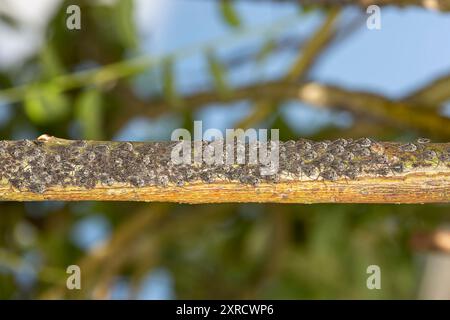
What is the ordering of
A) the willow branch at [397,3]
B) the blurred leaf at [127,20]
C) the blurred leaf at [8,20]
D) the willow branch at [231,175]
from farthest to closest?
1. the blurred leaf at [8,20]
2. the blurred leaf at [127,20]
3. the willow branch at [397,3]
4. the willow branch at [231,175]

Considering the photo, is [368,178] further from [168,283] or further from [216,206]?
[168,283]

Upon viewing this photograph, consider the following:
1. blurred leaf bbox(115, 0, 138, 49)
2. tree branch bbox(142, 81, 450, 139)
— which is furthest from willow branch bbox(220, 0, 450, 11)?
blurred leaf bbox(115, 0, 138, 49)

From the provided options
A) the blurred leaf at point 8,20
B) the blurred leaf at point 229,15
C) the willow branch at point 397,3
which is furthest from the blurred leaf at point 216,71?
the blurred leaf at point 8,20

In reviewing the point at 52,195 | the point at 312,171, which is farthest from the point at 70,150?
the point at 312,171

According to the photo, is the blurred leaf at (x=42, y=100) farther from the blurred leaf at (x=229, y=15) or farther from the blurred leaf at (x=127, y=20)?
the blurred leaf at (x=229, y=15)

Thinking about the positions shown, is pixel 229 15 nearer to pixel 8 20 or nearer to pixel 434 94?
pixel 434 94
